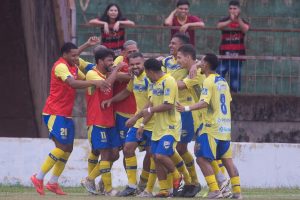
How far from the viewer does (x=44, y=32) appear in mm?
25047

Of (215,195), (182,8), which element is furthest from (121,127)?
(182,8)

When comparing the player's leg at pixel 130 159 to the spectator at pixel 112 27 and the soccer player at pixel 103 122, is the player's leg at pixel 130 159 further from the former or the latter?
the spectator at pixel 112 27

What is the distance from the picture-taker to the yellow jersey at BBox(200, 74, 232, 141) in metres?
17.7

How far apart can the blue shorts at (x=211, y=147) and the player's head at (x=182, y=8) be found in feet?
16.9

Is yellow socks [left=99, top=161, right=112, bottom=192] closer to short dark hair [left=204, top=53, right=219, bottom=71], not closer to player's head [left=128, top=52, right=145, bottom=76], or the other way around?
player's head [left=128, top=52, right=145, bottom=76]

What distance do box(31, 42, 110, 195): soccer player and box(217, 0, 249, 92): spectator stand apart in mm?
5213

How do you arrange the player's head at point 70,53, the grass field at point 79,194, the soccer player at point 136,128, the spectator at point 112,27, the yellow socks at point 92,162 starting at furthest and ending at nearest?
the spectator at point 112,27 < the yellow socks at point 92,162 < the player's head at point 70,53 < the soccer player at point 136,128 < the grass field at point 79,194

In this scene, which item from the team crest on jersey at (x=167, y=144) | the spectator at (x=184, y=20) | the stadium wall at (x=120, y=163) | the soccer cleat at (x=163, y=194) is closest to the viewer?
the team crest on jersey at (x=167, y=144)

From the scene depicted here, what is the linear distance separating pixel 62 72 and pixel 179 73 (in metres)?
1.72

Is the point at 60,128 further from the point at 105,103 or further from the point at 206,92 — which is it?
the point at 206,92

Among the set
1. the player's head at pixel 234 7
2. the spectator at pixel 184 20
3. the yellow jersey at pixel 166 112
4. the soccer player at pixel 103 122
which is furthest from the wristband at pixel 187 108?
the player's head at pixel 234 7

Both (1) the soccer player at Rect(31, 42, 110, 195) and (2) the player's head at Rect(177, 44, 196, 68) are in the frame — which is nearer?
(2) the player's head at Rect(177, 44, 196, 68)

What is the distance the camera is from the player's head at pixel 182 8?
22.5 m

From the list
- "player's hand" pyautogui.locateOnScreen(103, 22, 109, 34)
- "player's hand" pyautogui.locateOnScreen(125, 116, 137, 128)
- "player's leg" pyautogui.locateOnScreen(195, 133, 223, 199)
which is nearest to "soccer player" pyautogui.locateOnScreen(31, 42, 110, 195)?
"player's hand" pyautogui.locateOnScreen(125, 116, 137, 128)
